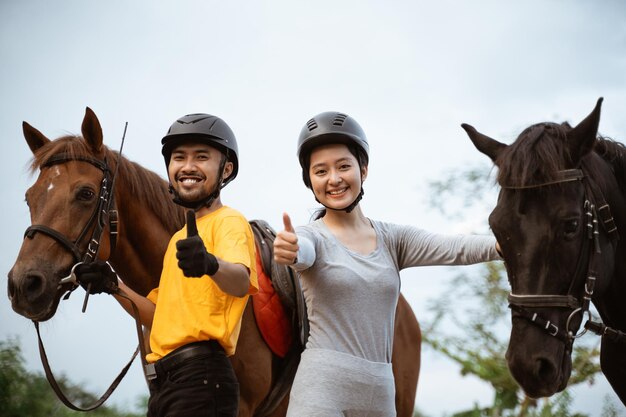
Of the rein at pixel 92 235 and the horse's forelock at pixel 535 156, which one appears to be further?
the rein at pixel 92 235

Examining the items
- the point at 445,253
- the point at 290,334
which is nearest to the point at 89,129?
the point at 290,334

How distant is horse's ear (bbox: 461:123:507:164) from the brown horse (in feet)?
6.00

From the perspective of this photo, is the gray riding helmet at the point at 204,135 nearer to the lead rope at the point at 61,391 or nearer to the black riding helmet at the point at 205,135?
the black riding helmet at the point at 205,135

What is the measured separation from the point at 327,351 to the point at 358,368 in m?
0.16

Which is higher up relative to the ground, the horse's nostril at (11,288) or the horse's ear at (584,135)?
the horse's ear at (584,135)

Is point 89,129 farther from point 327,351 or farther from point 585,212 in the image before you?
point 585,212

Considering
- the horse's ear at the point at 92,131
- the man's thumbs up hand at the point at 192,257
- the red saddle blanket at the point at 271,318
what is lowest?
the red saddle blanket at the point at 271,318

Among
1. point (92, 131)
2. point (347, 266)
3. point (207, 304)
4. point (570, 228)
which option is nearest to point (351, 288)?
point (347, 266)

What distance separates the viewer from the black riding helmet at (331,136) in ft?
11.8

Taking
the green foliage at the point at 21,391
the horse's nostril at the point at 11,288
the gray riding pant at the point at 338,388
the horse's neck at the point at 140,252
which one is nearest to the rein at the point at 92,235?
Answer: the horse's neck at the point at 140,252

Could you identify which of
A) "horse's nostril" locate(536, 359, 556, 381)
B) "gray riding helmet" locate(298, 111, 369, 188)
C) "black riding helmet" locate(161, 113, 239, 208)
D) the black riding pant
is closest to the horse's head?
"black riding helmet" locate(161, 113, 239, 208)

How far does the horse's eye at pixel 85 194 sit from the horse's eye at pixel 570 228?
9.37ft

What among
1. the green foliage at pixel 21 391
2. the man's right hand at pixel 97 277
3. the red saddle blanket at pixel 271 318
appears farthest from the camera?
the green foliage at pixel 21 391

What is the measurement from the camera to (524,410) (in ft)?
29.4
